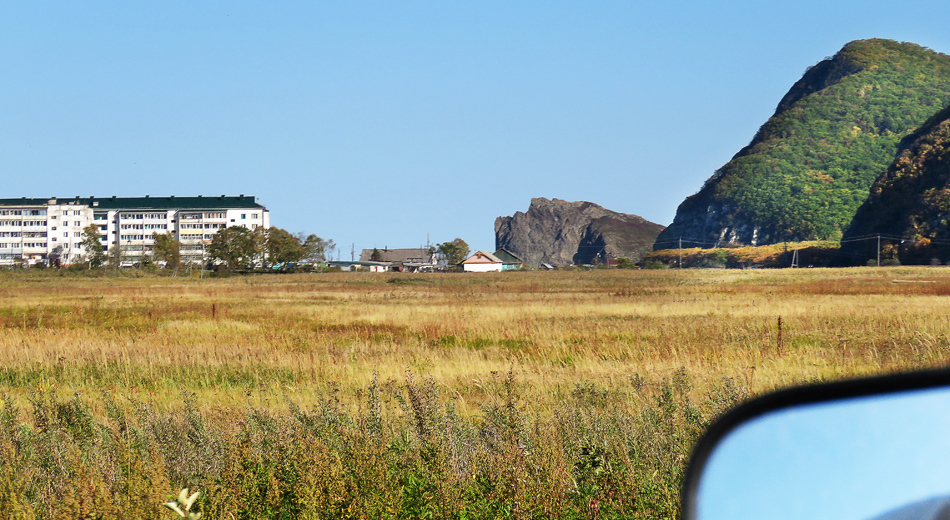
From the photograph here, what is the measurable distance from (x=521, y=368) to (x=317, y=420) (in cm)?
675

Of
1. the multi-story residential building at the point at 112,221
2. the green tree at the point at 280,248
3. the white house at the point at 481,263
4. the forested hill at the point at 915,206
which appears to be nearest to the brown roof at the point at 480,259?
the white house at the point at 481,263

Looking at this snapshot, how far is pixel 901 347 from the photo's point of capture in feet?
46.2

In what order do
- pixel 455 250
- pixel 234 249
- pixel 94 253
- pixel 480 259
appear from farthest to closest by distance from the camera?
pixel 480 259, pixel 455 250, pixel 94 253, pixel 234 249

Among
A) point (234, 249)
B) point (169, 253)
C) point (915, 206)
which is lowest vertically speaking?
point (169, 253)

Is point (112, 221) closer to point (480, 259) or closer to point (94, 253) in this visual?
point (94, 253)

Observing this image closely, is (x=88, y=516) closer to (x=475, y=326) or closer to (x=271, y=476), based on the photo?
(x=271, y=476)

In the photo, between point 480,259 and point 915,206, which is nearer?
point 915,206

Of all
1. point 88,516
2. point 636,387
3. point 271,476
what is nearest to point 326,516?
point 271,476

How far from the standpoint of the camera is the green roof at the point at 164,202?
188 meters

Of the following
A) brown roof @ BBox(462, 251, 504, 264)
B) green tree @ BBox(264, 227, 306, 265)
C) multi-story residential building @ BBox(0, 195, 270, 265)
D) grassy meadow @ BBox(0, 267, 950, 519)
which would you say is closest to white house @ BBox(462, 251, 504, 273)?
brown roof @ BBox(462, 251, 504, 264)

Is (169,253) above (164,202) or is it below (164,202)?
below

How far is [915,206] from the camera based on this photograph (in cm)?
11775

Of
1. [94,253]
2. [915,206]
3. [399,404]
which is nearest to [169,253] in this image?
[94,253]

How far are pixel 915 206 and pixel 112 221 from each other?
160511 millimetres
